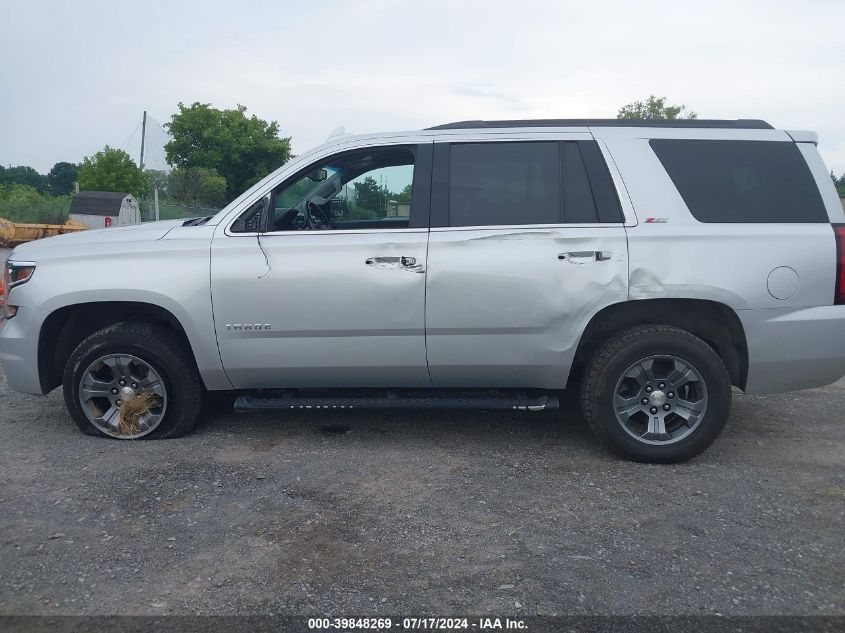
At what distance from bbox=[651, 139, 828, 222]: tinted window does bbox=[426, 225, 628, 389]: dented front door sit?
533 mm

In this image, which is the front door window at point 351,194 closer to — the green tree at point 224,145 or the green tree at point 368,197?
the green tree at point 368,197

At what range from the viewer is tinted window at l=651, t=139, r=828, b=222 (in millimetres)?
4113

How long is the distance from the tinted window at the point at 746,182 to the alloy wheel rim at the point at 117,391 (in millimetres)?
3394

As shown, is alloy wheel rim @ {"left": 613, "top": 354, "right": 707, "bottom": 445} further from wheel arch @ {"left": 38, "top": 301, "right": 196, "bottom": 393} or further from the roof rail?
wheel arch @ {"left": 38, "top": 301, "right": 196, "bottom": 393}

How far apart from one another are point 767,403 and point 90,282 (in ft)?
16.2

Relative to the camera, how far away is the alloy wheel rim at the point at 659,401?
414 centimetres

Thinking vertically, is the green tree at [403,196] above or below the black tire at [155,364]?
above

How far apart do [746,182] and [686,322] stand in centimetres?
87

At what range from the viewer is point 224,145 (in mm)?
50625

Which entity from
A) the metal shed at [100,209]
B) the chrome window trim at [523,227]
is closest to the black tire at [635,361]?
the chrome window trim at [523,227]

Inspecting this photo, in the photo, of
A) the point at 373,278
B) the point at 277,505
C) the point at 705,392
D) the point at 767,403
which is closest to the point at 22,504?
the point at 277,505

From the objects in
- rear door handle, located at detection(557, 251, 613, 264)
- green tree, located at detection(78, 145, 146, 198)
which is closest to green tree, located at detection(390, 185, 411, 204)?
rear door handle, located at detection(557, 251, 613, 264)

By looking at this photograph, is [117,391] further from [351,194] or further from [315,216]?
[351,194]

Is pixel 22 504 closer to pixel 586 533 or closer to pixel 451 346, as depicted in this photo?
pixel 451 346
